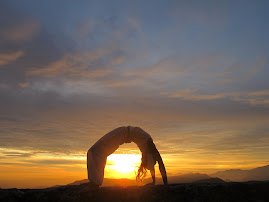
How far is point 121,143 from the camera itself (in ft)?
32.2

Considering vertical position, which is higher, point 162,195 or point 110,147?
point 110,147

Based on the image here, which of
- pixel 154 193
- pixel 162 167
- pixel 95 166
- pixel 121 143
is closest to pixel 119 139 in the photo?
pixel 121 143

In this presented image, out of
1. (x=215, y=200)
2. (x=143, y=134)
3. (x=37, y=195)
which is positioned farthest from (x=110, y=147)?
(x=215, y=200)

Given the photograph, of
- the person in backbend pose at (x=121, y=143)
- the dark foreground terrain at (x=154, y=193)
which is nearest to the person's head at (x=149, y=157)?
the person in backbend pose at (x=121, y=143)

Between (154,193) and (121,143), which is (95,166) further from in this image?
(154,193)

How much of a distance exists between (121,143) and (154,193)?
3047 millimetres

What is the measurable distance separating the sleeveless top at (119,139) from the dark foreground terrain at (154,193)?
1.68 metres

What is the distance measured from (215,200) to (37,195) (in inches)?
233

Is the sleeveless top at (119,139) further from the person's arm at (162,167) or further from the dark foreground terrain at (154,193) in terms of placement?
the dark foreground terrain at (154,193)

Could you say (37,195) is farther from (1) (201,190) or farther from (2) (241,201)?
(2) (241,201)

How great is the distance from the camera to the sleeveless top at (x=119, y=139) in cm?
946

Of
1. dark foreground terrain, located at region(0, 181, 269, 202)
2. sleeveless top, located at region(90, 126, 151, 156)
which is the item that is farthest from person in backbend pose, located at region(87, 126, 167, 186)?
dark foreground terrain, located at region(0, 181, 269, 202)

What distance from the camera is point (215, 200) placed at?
6738mm

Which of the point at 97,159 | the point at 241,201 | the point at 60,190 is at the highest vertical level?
the point at 97,159
